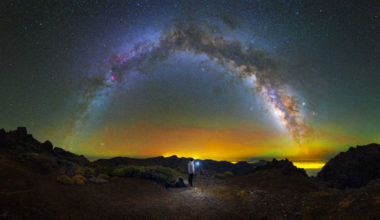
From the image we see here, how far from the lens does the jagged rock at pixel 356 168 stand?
30703 millimetres

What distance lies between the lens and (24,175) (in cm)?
1255

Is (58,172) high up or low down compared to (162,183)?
up

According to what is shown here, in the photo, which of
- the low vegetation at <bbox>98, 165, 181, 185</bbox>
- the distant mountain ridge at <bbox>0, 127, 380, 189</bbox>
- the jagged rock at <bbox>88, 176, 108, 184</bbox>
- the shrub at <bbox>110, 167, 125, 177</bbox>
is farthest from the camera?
the distant mountain ridge at <bbox>0, 127, 380, 189</bbox>

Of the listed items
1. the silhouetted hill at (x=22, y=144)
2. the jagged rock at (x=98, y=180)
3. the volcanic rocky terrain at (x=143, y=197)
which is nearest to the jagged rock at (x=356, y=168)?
the volcanic rocky terrain at (x=143, y=197)

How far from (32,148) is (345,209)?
91.3 ft

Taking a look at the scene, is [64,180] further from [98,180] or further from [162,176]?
[162,176]

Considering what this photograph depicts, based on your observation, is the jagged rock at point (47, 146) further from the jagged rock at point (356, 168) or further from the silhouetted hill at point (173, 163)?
the jagged rock at point (356, 168)

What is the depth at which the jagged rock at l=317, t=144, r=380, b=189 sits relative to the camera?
30703 mm

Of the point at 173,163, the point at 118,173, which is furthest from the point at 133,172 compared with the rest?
the point at 173,163

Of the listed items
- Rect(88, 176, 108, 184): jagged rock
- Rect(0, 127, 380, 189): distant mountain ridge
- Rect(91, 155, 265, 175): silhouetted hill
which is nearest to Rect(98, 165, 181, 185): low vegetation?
Rect(88, 176, 108, 184): jagged rock

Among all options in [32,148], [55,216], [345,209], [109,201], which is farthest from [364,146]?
[32,148]

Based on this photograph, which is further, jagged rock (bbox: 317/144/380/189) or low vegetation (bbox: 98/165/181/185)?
jagged rock (bbox: 317/144/380/189)

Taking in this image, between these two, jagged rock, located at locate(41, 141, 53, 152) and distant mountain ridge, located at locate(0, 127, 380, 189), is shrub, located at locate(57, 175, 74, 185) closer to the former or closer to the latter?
distant mountain ridge, located at locate(0, 127, 380, 189)

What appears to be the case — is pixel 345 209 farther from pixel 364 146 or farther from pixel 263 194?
pixel 364 146
